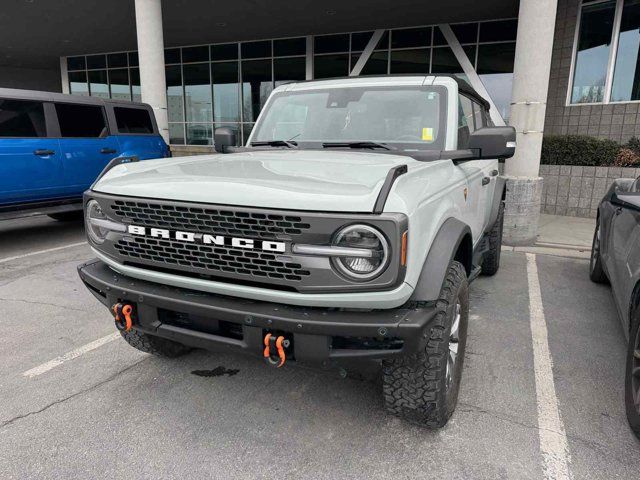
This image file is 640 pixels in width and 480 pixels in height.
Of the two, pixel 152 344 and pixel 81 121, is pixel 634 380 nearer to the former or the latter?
pixel 152 344

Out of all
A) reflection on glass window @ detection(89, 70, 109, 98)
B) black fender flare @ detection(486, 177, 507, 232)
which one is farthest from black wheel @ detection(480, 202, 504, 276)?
reflection on glass window @ detection(89, 70, 109, 98)

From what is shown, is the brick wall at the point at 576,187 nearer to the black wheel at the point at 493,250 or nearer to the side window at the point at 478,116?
the black wheel at the point at 493,250

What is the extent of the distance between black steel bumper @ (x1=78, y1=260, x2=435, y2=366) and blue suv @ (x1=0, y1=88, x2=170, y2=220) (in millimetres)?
5136

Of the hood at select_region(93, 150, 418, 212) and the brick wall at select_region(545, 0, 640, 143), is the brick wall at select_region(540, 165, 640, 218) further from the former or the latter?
the hood at select_region(93, 150, 418, 212)

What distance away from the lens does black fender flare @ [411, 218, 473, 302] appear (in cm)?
209

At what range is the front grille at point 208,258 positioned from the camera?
6.88ft

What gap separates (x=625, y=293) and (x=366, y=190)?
7.28 feet

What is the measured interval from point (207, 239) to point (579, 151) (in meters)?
9.14

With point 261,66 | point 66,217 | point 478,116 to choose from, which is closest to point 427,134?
point 478,116

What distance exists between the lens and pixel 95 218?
2.68 meters

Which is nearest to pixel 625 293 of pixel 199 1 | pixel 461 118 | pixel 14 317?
pixel 461 118

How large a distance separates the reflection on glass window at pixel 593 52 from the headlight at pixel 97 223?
37.4ft

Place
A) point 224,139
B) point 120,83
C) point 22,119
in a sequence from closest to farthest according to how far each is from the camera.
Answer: point 224,139, point 22,119, point 120,83

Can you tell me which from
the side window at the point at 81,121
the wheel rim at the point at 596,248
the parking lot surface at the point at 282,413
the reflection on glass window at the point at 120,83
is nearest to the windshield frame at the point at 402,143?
the parking lot surface at the point at 282,413
